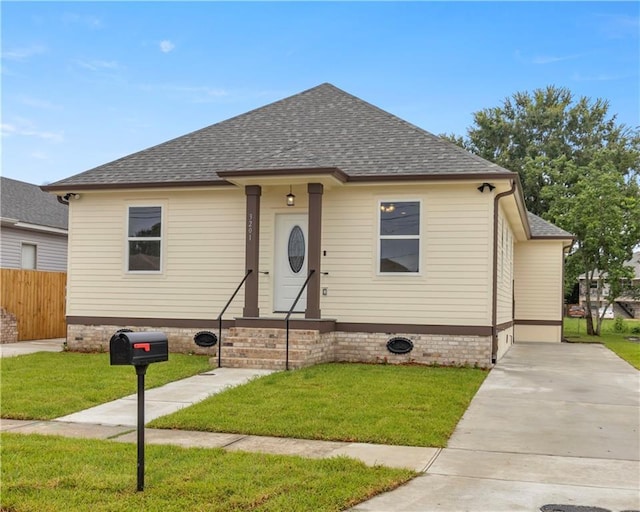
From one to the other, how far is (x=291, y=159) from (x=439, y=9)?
5387 mm

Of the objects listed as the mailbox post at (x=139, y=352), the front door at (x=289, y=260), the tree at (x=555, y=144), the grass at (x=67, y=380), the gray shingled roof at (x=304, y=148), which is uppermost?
the tree at (x=555, y=144)

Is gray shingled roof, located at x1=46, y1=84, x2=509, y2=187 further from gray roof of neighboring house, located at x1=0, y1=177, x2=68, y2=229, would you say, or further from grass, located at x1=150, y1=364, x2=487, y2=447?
gray roof of neighboring house, located at x1=0, y1=177, x2=68, y2=229

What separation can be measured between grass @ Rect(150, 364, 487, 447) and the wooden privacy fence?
926 cm

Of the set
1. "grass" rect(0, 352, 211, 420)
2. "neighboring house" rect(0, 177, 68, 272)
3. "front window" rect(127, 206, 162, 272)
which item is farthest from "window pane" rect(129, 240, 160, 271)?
"neighboring house" rect(0, 177, 68, 272)

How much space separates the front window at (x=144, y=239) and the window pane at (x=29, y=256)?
9485 millimetres

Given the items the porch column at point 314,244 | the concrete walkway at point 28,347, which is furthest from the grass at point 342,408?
the concrete walkway at point 28,347

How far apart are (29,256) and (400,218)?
47.4ft

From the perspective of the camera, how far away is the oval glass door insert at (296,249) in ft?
43.0

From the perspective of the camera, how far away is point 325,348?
40.1ft

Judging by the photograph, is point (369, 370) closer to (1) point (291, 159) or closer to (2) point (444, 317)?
(2) point (444, 317)

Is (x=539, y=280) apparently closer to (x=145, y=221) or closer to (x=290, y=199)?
(x=290, y=199)

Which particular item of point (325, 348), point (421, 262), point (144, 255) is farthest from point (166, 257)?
point (421, 262)

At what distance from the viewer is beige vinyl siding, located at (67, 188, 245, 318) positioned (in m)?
13.5

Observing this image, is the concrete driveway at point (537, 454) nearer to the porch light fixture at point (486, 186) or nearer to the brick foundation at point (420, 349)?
the brick foundation at point (420, 349)
